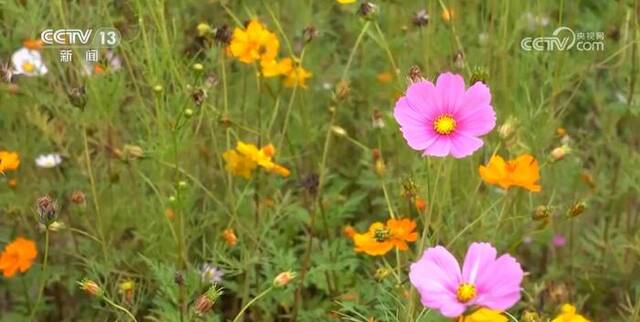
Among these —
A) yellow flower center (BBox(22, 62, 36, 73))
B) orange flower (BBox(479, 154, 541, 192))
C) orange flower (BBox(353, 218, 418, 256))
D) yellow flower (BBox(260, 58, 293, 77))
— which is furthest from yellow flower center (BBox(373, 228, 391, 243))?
yellow flower center (BBox(22, 62, 36, 73))

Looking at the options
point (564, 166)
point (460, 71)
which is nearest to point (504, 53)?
point (460, 71)

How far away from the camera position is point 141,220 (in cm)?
144

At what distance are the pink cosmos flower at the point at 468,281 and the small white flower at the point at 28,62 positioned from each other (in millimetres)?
998

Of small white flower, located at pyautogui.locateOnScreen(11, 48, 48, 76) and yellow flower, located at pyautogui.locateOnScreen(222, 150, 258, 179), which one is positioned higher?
small white flower, located at pyautogui.locateOnScreen(11, 48, 48, 76)

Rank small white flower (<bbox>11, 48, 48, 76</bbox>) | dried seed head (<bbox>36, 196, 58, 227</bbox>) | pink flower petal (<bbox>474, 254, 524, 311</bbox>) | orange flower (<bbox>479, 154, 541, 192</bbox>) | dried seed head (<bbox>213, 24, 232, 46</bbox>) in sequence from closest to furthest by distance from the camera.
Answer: pink flower petal (<bbox>474, 254, 524, 311</bbox>) < dried seed head (<bbox>36, 196, 58, 227</bbox>) < orange flower (<bbox>479, 154, 541, 192</bbox>) < dried seed head (<bbox>213, 24, 232, 46</bbox>) < small white flower (<bbox>11, 48, 48, 76</bbox>)

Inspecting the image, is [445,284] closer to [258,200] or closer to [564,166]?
[258,200]

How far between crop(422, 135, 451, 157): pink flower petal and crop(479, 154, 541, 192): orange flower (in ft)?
0.85

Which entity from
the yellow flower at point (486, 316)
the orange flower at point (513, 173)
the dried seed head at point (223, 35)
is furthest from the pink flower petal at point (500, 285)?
the dried seed head at point (223, 35)

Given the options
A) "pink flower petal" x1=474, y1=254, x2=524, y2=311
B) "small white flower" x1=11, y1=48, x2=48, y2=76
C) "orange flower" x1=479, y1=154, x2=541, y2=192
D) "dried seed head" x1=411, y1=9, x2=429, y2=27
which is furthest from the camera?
"small white flower" x1=11, y1=48, x2=48, y2=76

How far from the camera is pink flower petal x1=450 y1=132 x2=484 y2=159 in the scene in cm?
91

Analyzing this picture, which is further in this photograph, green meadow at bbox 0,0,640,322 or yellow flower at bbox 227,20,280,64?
yellow flower at bbox 227,20,280,64

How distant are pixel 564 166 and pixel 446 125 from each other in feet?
2.48

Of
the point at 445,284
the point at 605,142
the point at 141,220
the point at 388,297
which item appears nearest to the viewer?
the point at 445,284

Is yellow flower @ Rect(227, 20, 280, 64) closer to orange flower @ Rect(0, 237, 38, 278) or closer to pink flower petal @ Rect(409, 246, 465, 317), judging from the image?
orange flower @ Rect(0, 237, 38, 278)
